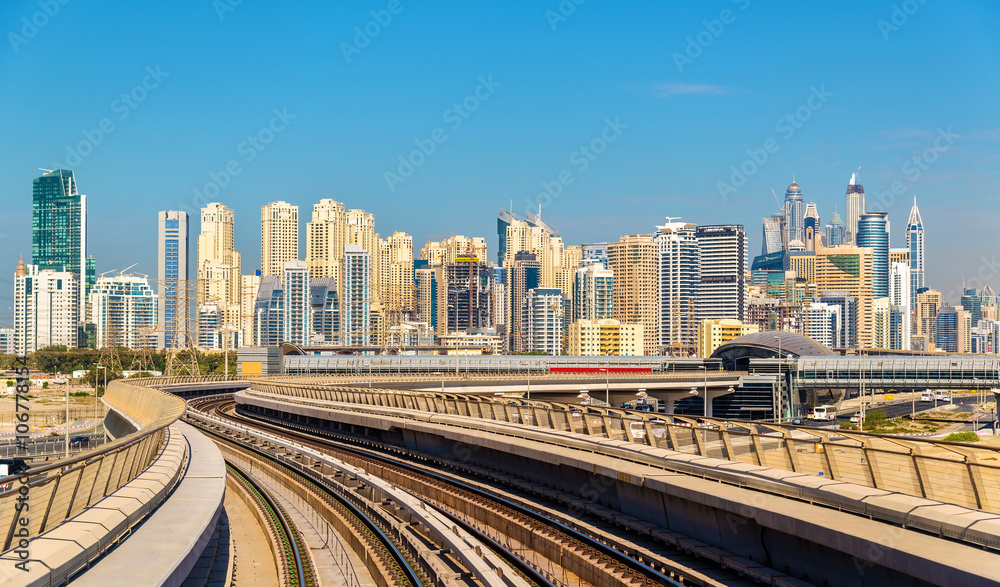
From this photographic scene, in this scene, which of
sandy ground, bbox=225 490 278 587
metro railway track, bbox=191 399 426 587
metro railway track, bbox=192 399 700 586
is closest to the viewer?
metro railway track, bbox=192 399 700 586

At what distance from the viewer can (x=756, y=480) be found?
14.1 m

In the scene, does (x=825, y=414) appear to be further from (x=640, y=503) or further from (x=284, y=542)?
(x=284, y=542)

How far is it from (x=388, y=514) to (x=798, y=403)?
→ 80652mm

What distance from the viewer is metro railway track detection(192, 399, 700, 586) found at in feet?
46.6

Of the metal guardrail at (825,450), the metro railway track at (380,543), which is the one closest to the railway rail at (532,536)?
the metro railway track at (380,543)

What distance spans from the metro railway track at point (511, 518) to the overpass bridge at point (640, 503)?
0.56ft

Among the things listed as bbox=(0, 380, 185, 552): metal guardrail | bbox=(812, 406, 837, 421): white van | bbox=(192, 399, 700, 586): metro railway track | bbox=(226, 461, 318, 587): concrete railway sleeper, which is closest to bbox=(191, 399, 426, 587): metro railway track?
bbox=(226, 461, 318, 587): concrete railway sleeper

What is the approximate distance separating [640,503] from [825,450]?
164 inches

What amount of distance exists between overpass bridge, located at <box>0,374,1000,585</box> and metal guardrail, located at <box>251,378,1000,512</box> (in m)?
0.03

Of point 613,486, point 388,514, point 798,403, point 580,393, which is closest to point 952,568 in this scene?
point 613,486

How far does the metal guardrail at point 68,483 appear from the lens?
27.4ft

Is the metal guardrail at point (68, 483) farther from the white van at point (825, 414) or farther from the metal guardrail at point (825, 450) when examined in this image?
the white van at point (825, 414)

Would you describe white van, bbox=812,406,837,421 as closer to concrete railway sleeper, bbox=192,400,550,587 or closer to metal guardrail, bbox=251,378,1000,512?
concrete railway sleeper, bbox=192,400,550,587

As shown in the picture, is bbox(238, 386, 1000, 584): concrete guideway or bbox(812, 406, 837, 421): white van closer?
bbox(238, 386, 1000, 584): concrete guideway
